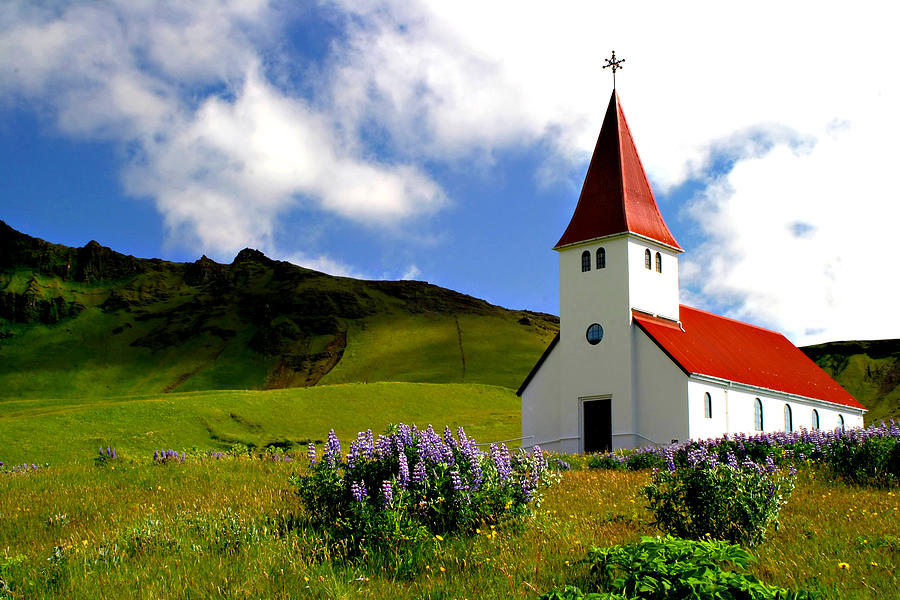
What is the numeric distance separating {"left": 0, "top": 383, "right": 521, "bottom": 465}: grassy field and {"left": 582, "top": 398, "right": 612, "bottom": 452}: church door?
9.78m

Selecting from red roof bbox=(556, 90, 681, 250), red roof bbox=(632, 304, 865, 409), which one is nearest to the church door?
red roof bbox=(632, 304, 865, 409)

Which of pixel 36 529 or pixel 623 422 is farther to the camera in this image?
pixel 623 422

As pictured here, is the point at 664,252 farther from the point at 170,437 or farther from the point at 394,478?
the point at 394,478

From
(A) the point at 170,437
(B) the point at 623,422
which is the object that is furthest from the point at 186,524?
(A) the point at 170,437

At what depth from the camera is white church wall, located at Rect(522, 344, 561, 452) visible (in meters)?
37.6

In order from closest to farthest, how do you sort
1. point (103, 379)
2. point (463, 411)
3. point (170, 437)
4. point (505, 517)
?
1. point (505, 517)
2. point (170, 437)
3. point (463, 411)
4. point (103, 379)

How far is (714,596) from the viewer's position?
633 centimetres

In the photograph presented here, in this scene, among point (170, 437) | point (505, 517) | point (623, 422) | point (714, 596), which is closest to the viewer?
point (714, 596)

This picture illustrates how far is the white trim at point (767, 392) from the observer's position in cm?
3403

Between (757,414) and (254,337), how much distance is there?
14642 cm

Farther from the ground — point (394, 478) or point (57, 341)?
point (57, 341)

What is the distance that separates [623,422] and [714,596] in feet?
93.9

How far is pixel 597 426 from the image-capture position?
3528 centimetres

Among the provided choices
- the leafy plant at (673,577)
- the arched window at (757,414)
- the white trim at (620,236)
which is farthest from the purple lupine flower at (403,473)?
the arched window at (757,414)
